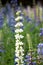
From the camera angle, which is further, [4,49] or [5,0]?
[5,0]

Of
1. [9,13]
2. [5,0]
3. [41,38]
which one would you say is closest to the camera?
[41,38]

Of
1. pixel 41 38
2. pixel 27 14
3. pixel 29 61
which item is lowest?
pixel 29 61

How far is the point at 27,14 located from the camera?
2.26 m

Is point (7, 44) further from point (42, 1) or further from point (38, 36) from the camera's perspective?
point (42, 1)

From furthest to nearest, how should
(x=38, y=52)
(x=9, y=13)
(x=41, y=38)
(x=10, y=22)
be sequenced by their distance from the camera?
(x=9, y=13)
(x=10, y=22)
(x=41, y=38)
(x=38, y=52)

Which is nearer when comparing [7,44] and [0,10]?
[7,44]

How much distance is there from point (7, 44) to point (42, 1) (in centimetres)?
79

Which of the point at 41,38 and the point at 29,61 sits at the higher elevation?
the point at 41,38

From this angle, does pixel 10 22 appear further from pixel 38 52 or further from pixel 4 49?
pixel 38 52

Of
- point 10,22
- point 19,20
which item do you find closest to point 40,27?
point 10,22

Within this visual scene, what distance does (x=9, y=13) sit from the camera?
7.31 ft

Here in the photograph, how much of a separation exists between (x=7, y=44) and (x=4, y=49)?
1.5 inches

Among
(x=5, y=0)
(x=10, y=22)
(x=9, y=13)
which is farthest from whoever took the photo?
(x=5, y=0)

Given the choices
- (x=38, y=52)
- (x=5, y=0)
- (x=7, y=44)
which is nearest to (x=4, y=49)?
(x=7, y=44)
